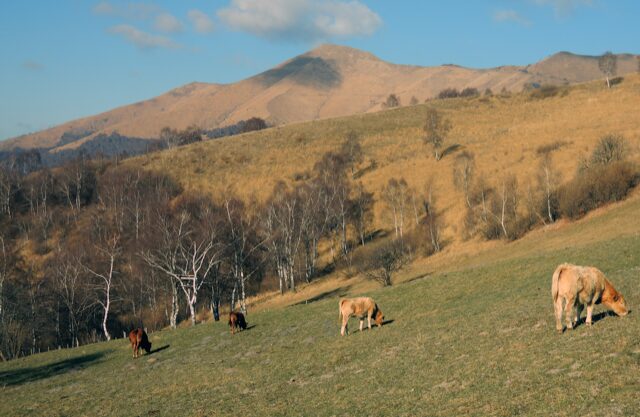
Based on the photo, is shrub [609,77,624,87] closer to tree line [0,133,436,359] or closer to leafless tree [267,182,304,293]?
tree line [0,133,436,359]

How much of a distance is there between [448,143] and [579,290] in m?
122

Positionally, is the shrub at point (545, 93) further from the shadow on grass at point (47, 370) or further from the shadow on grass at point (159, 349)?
the shadow on grass at point (47, 370)

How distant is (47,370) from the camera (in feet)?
124

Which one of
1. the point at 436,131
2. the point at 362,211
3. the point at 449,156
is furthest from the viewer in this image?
the point at 436,131

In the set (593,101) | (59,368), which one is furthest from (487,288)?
(593,101)

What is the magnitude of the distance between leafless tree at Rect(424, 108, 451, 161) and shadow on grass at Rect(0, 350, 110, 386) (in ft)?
320

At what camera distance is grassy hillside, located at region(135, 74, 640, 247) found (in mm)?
105225

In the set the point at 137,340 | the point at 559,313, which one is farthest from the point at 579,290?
the point at 137,340

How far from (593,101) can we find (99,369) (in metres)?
142

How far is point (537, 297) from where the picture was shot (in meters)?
29.1

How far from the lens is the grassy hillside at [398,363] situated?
1560cm

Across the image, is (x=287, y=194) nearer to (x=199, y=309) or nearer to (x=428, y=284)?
(x=199, y=309)

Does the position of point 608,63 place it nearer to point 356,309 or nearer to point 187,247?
point 187,247

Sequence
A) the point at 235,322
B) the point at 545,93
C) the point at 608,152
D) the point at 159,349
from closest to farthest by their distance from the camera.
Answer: the point at 159,349, the point at 235,322, the point at 608,152, the point at 545,93
